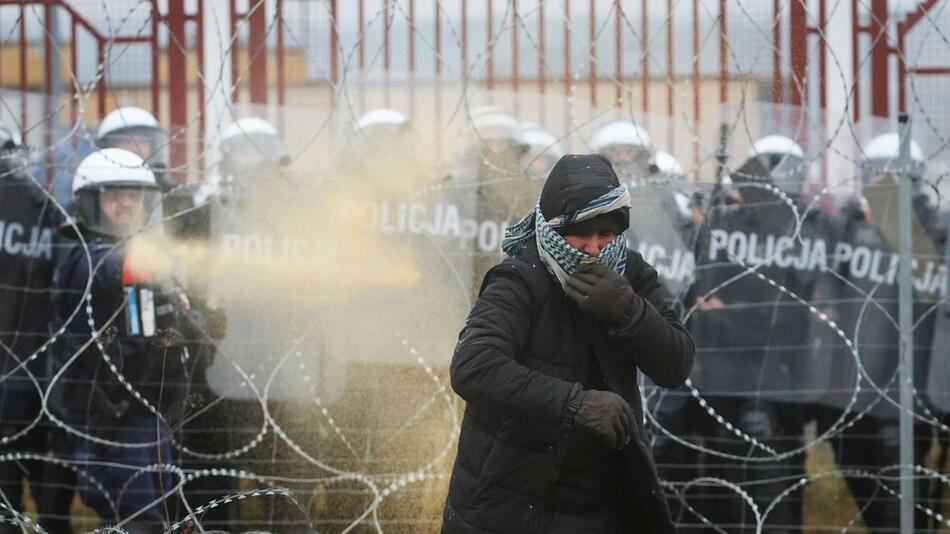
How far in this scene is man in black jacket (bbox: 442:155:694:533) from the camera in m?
2.57

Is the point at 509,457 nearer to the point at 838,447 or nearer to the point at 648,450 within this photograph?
the point at 648,450

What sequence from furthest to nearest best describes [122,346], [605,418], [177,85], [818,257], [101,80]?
[177,85], [101,80], [818,257], [122,346], [605,418]

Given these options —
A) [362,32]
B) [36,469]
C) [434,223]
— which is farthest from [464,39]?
[36,469]

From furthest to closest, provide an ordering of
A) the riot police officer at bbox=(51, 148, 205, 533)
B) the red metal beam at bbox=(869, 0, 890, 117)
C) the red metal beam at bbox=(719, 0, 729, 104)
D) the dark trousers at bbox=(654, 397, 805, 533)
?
the red metal beam at bbox=(869, 0, 890, 117), the red metal beam at bbox=(719, 0, 729, 104), the dark trousers at bbox=(654, 397, 805, 533), the riot police officer at bbox=(51, 148, 205, 533)

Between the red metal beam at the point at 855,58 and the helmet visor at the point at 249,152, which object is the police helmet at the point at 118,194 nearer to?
the helmet visor at the point at 249,152

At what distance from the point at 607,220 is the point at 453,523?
2.54ft

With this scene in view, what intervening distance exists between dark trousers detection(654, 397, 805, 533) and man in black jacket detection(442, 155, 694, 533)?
73.8 inches

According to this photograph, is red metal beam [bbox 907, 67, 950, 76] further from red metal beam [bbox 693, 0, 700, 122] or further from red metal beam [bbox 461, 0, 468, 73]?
red metal beam [bbox 461, 0, 468, 73]

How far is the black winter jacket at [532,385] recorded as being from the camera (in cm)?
256

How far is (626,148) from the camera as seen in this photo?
4684mm

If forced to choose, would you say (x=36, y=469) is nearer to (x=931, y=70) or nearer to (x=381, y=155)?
(x=381, y=155)

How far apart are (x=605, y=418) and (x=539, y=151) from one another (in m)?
2.32

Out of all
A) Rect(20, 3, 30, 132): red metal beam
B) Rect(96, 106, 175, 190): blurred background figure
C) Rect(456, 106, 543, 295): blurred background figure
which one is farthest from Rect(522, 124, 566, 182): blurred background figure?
Rect(20, 3, 30, 132): red metal beam

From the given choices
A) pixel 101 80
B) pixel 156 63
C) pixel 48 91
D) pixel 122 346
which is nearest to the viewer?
pixel 122 346
